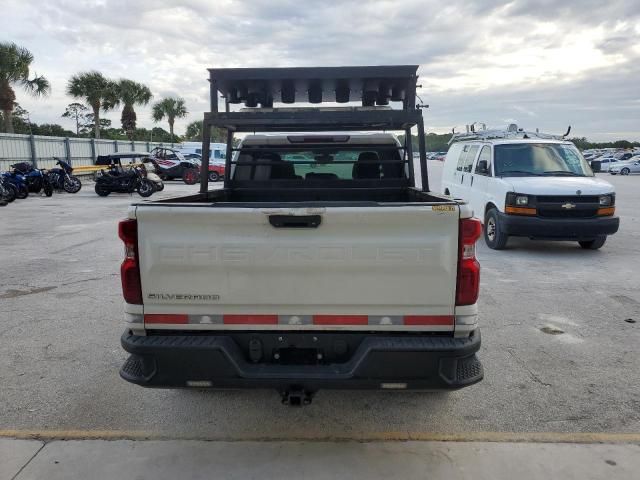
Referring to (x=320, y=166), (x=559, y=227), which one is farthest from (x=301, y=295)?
(x=559, y=227)

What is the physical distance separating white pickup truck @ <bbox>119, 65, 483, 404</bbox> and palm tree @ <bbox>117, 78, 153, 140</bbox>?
46.3 m

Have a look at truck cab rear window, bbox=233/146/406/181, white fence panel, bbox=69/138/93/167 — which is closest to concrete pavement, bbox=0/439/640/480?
truck cab rear window, bbox=233/146/406/181

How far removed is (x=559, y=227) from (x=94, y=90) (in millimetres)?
40233

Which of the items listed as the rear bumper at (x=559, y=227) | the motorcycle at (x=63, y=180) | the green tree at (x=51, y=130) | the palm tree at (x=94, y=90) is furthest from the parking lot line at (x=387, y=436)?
the green tree at (x=51, y=130)

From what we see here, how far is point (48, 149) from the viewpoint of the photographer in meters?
27.6

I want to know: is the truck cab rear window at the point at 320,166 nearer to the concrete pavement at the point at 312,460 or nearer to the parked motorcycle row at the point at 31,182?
the concrete pavement at the point at 312,460

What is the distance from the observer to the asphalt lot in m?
3.50

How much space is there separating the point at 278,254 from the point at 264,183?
8.31 feet

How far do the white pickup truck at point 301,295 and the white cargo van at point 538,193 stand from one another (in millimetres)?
6153

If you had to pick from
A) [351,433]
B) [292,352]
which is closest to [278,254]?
[292,352]

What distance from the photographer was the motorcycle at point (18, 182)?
Result: 1845 cm

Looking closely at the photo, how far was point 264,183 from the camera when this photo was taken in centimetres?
532

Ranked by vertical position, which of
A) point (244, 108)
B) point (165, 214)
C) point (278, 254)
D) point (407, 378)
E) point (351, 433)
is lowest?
point (351, 433)

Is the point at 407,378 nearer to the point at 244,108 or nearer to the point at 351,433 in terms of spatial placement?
the point at 351,433
